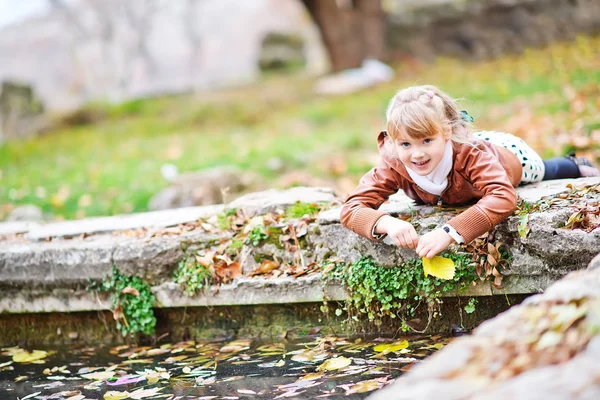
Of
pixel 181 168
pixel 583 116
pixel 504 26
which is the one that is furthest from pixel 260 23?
pixel 583 116

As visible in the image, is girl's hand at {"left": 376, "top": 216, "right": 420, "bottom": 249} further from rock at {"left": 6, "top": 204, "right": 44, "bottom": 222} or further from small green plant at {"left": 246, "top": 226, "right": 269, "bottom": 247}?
rock at {"left": 6, "top": 204, "right": 44, "bottom": 222}

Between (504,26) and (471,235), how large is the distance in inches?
445

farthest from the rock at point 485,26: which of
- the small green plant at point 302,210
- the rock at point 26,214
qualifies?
the small green plant at point 302,210

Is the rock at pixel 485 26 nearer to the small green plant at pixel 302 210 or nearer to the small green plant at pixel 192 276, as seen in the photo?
the small green plant at pixel 302 210

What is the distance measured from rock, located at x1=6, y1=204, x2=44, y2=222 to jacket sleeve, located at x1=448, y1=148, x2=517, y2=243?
469cm

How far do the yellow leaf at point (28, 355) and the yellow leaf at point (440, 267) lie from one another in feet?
7.13

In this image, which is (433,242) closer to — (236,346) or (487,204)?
(487,204)

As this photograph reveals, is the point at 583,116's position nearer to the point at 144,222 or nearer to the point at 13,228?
the point at 144,222

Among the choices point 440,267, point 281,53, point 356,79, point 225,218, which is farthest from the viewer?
point 281,53

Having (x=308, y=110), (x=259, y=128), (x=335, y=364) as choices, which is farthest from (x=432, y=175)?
(x=308, y=110)

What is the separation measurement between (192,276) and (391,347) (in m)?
1.10

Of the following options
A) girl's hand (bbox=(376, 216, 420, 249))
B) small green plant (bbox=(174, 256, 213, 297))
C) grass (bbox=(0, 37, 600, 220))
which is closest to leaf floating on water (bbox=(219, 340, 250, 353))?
small green plant (bbox=(174, 256, 213, 297))

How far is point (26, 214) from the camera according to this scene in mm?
6160

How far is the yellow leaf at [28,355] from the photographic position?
343 centimetres
